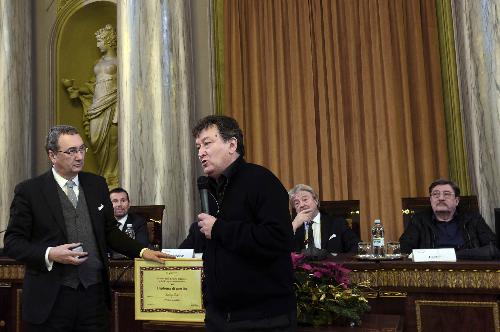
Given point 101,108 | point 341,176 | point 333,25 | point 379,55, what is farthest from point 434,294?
point 101,108

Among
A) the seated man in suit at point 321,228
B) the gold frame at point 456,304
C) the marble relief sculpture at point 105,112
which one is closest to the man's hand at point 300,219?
the seated man in suit at point 321,228

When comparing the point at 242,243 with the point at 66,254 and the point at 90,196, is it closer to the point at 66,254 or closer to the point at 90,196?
the point at 66,254

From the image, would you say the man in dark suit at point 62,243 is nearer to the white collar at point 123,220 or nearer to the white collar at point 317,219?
the white collar at point 317,219

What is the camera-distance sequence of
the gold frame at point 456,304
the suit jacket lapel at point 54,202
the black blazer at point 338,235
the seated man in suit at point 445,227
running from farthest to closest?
1. the black blazer at point 338,235
2. the seated man in suit at point 445,227
3. the gold frame at point 456,304
4. the suit jacket lapel at point 54,202

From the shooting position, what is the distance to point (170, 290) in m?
2.46

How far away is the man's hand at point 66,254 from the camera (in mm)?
2078

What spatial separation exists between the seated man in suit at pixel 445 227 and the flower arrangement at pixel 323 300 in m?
1.65

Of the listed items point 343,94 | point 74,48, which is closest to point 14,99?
point 74,48

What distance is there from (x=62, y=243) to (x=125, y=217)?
2.46m

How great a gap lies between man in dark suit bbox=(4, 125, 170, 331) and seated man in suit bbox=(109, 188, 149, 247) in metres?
2.12

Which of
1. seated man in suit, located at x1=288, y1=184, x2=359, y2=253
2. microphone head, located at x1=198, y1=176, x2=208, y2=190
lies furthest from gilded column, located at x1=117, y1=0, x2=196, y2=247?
microphone head, located at x1=198, y1=176, x2=208, y2=190

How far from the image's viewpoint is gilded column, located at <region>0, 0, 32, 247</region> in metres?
6.28

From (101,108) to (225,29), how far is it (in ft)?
6.00

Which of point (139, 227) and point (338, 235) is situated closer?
point (338, 235)
